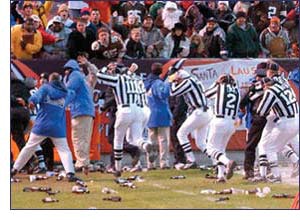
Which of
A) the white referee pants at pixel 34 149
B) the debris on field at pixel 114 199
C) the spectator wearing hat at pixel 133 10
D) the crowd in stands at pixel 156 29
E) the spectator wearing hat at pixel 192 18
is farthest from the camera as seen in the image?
the spectator wearing hat at pixel 192 18

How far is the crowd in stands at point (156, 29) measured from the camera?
10.8 metres

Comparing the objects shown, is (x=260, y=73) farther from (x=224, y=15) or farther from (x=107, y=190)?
(x=107, y=190)

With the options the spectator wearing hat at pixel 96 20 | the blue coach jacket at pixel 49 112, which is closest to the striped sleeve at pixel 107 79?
the blue coach jacket at pixel 49 112

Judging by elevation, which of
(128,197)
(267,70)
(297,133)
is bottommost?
(128,197)

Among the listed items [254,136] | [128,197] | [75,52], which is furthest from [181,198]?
[75,52]

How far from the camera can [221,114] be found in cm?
1055

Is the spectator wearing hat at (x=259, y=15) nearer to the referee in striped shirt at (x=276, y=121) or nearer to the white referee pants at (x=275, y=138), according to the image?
the referee in striped shirt at (x=276, y=121)

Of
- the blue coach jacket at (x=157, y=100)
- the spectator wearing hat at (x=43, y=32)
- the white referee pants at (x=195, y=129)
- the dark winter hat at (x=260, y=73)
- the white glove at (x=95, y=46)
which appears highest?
the spectator wearing hat at (x=43, y=32)

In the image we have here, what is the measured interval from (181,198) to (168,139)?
995mm

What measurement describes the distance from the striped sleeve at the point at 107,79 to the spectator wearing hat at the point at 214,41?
1.16 metres

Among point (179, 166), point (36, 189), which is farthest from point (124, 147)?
point (36, 189)

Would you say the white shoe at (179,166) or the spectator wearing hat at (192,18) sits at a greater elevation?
the spectator wearing hat at (192,18)

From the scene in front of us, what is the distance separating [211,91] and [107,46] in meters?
1.24

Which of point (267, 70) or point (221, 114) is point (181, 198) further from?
point (267, 70)
